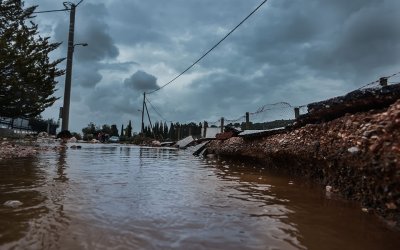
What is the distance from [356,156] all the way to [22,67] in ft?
62.6

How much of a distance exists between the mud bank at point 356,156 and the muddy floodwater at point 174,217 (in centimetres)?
21

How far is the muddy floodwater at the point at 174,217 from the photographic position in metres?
2.93

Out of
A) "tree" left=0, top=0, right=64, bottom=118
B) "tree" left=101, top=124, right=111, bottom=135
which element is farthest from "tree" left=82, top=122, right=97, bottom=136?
"tree" left=0, top=0, right=64, bottom=118

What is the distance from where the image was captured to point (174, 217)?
12.1 ft

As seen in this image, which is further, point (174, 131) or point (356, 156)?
point (174, 131)

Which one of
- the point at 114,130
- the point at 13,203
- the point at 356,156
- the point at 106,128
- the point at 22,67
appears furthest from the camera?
the point at 106,128

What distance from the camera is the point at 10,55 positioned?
18438mm

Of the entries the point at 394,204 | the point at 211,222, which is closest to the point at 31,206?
the point at 211,222

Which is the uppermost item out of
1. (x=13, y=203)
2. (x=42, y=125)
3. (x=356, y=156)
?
(x=42, y=125)

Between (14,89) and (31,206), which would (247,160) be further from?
(14,89)

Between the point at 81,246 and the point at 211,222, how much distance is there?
4.21 ft

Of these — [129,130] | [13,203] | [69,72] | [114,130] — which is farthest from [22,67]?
[114,130]

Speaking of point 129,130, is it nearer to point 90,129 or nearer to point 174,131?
point 90,129

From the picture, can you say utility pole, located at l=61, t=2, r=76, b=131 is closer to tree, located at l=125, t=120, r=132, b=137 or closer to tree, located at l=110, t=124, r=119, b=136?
tree, located at l=125, t=120, r=132, b=137
